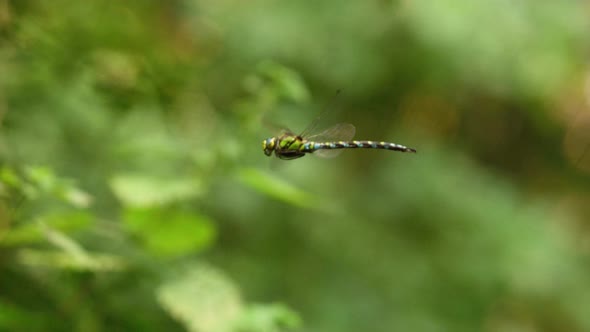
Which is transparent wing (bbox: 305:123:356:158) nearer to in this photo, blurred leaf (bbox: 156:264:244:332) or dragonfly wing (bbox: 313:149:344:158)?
dragonfly wing (bbox: 313:149:344:158)

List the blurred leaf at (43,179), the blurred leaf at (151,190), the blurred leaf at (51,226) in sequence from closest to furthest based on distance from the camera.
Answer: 1. the blurred leaf at (43,179)
2. the blurred leaf at (51,226)
3. the blurred leaf at (151,190)

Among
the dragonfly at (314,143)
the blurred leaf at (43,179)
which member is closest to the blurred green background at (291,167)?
the blurred leaf at (43,179)

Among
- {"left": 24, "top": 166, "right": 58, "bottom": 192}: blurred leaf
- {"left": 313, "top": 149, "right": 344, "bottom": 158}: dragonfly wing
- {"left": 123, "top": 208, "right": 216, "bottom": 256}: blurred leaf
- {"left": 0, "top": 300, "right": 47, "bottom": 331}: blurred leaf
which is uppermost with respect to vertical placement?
{"left": 313, "top": 149, "right": 344, "bottom": 158}: dragonfly wing

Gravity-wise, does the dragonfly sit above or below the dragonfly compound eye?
above

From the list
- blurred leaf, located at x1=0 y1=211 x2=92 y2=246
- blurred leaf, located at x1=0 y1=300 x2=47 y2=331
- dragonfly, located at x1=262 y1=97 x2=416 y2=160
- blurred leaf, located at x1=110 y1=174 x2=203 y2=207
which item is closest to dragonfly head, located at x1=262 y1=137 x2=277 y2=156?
dragonfly, located at x1=262 y1=97 x2=416 y2=160

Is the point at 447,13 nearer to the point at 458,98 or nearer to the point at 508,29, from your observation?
the point at 508,29

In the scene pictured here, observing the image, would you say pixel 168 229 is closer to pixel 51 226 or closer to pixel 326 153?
pixel 51 226

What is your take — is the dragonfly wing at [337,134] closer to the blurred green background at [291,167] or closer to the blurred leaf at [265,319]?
the blurred green background at [291,167]
